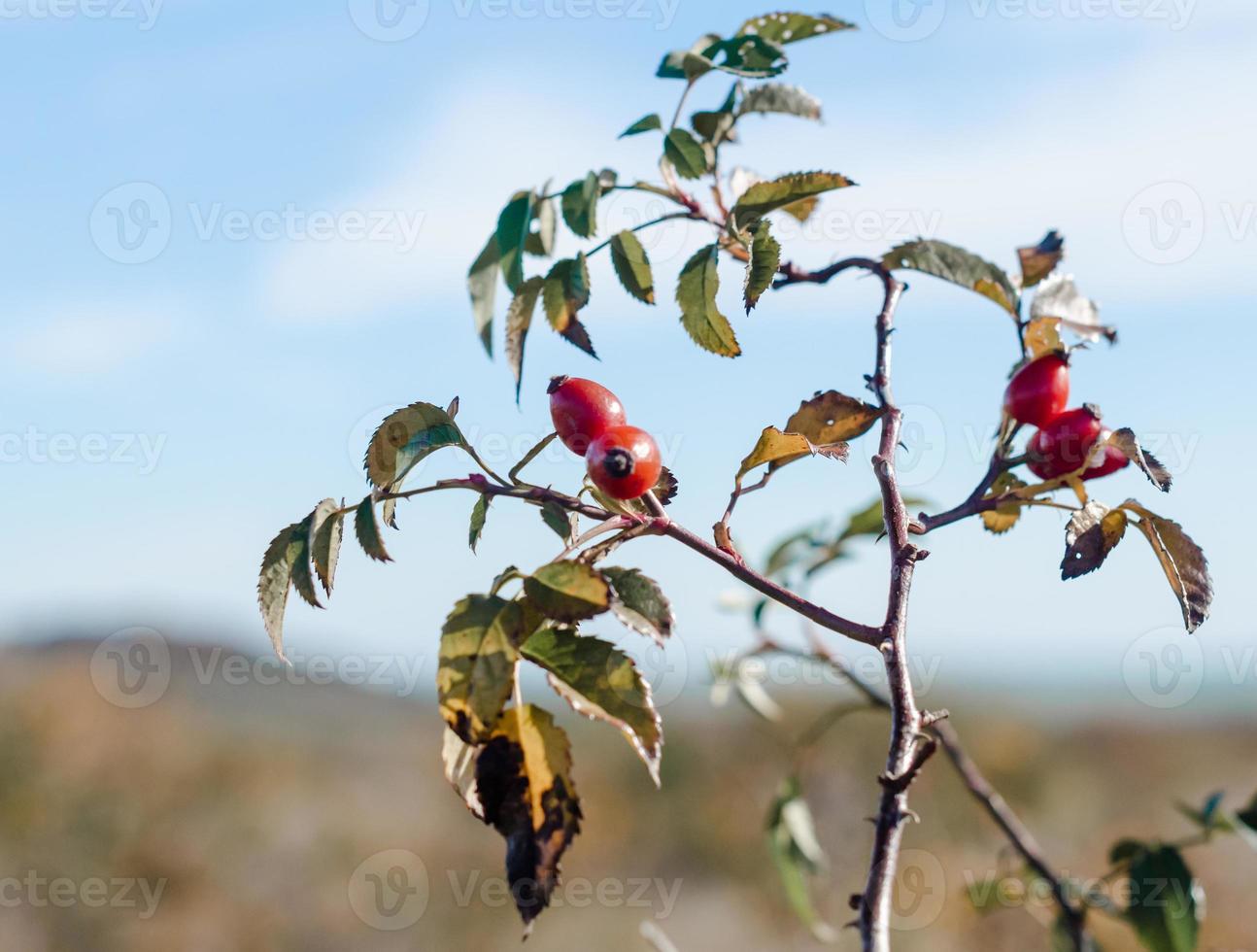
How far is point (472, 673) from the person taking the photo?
0.98 metres

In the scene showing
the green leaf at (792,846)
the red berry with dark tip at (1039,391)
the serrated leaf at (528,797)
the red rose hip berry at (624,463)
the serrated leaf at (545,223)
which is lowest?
the green leaf at (792,846)

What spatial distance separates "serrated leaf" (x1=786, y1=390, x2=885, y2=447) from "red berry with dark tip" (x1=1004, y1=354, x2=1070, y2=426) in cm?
20

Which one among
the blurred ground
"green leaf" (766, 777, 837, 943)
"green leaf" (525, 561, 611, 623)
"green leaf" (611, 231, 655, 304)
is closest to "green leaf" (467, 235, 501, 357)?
"green leaf" (611, 231, 655, 304)

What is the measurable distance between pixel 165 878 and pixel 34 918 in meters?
0.91

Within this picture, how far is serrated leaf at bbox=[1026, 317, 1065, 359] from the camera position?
1.45 meters

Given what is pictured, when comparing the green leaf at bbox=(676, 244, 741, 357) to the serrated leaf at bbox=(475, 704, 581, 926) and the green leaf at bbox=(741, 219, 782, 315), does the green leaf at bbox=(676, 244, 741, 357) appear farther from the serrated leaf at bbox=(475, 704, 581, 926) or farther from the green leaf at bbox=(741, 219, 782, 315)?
the serrated leaf at bbox=(475, 704, 581, 926)

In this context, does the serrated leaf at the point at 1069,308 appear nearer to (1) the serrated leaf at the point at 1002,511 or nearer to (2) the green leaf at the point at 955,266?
(2) the green leaf at the point at 955,266

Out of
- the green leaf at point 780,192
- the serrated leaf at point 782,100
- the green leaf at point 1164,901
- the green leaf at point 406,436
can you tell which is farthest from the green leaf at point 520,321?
the green leaf at point 1164,901

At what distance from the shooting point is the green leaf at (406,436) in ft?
3.77

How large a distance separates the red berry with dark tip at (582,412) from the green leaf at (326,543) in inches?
11.0

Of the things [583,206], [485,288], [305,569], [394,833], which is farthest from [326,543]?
[394,833]

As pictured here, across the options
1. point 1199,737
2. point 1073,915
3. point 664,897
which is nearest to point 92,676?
point 664,897

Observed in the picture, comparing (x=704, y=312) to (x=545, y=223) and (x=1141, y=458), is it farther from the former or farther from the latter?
(x=1141, y=458)

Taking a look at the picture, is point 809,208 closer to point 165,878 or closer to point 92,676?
point 165,878
